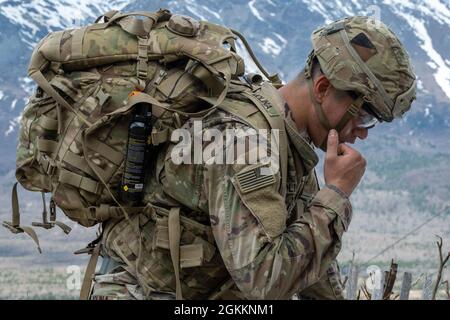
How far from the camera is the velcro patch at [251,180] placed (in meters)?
4.30

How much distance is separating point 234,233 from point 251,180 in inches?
9.0

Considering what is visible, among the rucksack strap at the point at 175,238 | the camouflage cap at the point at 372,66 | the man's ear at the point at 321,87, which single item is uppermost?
the camouflage cap at the point at 372,66

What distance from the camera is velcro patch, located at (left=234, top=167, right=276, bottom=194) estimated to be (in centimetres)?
430

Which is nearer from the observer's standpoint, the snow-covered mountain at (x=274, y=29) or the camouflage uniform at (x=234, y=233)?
the camouflage uniform at (x=234, y=233)

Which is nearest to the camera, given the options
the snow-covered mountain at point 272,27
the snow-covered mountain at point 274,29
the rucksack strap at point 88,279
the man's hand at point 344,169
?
the man's hand at point 344,169

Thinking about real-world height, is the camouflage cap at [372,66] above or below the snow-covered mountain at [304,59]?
above

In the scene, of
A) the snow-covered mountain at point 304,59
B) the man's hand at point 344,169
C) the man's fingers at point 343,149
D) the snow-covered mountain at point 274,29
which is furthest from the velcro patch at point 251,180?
the snow-covered mountain at point 274,29

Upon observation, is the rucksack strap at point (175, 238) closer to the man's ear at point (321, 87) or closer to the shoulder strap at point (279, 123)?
the shoulder strap at point (279, 123)

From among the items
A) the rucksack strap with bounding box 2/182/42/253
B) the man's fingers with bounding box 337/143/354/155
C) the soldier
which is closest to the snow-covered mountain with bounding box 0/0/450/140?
the rucksack strap with bounding box 2/182/42/253

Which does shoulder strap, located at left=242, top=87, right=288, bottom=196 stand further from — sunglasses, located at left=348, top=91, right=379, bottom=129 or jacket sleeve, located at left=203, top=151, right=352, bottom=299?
sunglasses, located at left=348, top=91, right=379, bottom=129

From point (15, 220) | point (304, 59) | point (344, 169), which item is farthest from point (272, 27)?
point (344, 169)

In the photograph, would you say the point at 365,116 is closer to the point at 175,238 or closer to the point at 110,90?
the point at 175,238

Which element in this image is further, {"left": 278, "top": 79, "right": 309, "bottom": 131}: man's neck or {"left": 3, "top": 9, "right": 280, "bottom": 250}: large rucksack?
{"left": 278, "top": 79, "right": 309, "bottom": 131}: man's neck

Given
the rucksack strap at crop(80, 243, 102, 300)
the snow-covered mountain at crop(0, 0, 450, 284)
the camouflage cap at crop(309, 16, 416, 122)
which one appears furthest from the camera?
the snow-covered mountain at crop(0, 0, 450, 284)
